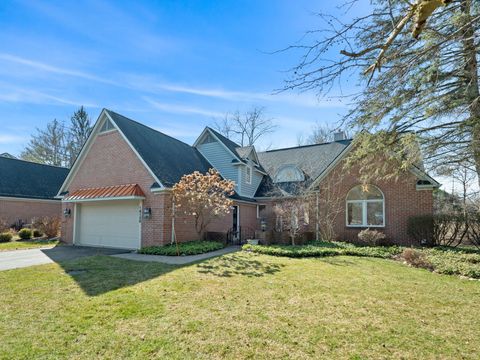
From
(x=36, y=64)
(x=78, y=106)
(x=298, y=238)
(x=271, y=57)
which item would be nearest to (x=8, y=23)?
(x=36, y=64)

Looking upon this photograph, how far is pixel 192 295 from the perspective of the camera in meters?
6.43

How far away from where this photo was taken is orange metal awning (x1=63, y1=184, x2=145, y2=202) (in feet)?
46.7

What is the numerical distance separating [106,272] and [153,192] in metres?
5.83

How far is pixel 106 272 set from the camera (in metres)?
8.72

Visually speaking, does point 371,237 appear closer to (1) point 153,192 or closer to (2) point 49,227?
(1) point 153,192

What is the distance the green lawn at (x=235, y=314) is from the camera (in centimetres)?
402

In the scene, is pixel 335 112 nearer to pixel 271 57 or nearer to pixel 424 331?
pixel 271 57

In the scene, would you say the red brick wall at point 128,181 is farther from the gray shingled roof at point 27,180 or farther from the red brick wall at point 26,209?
the gray shingled roof at point 27,180

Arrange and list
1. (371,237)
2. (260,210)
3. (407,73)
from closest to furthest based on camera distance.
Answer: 1. (407,73)
2. (371,237)
3. (260,210)

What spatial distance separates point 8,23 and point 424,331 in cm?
1359

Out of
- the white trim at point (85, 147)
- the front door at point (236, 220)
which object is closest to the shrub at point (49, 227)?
the white trim at point (85, 147)

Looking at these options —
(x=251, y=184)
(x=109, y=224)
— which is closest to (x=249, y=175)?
(x=251, y=184)

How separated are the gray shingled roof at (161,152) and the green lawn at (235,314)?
6805 mm

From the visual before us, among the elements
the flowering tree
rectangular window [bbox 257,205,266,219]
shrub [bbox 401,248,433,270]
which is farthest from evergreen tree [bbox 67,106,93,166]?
shrub [bbox 401,248,433,270]
